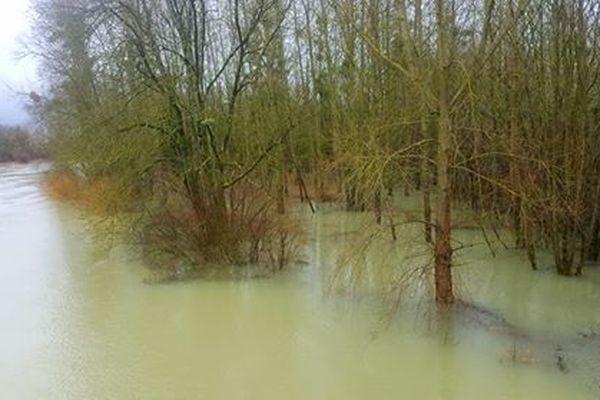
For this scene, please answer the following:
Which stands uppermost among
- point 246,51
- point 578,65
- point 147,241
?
point 246,51

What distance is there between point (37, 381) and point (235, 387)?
96.6 inches

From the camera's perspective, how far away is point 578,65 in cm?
968

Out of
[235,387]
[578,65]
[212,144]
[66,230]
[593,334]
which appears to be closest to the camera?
[235,387]

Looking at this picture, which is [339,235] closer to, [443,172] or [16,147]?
[443,172]

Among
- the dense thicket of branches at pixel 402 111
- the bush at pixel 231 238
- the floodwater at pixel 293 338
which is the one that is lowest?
the floodwater at pixel 293 338

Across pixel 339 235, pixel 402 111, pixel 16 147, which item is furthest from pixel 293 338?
pixel 16 147

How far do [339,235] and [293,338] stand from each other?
6458 millimetres

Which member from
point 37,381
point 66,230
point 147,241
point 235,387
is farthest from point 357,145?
point 66,230

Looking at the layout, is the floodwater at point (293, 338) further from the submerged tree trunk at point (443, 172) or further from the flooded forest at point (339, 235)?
the submerged tree trunk at point (443, 172)

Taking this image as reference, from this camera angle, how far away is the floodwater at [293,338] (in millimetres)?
6348

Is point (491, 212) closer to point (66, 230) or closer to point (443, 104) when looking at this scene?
point (443, 104)

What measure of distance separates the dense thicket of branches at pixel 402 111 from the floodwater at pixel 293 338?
3.28ft

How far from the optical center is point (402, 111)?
13055mm

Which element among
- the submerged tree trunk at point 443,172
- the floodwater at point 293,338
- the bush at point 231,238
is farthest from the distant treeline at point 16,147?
the submerged tree trunk at point 443,172
